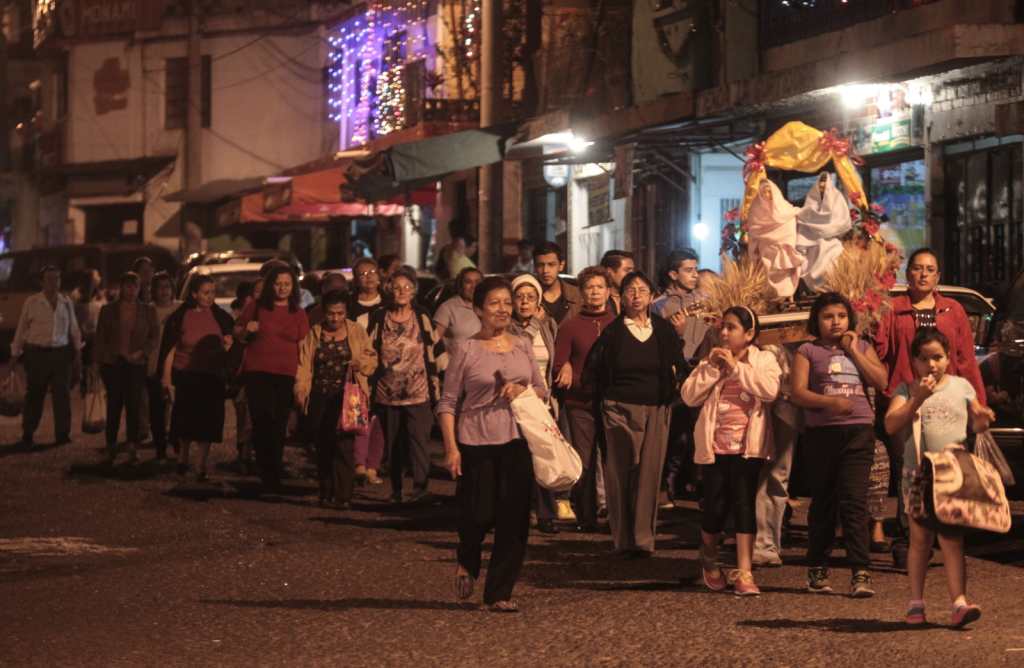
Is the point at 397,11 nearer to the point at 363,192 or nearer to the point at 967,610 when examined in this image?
the point at 363,192

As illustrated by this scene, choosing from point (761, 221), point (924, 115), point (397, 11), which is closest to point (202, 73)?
point (397, 11)

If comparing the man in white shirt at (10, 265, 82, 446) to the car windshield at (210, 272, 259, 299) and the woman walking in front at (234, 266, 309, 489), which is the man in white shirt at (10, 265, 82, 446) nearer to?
the woman walking in front at (234, 266, 309, 489)

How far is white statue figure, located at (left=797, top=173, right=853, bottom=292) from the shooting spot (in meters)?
12.9

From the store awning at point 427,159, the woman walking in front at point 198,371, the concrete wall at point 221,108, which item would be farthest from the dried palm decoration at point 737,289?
the concrete wall at point 221,108

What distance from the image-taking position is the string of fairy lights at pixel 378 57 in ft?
122

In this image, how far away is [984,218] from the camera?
20.1m

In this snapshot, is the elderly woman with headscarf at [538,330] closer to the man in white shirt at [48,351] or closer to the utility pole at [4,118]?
the man in white shirt at [48,351]

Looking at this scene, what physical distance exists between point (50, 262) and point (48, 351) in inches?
720

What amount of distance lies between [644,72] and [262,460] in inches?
495

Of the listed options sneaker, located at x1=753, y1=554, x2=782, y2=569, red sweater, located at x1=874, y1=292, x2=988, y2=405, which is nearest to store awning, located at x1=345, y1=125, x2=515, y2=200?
red sweater, located at x1=874, y1=292, x2=988, y2=405

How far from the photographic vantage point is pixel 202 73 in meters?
51.6

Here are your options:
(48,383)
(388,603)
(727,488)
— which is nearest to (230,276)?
(48,383)

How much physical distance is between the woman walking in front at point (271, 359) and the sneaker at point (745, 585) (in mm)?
6724

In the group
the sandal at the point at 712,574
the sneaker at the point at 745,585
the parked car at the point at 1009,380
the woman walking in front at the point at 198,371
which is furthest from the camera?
the woman walking in front at the point at 198,371
